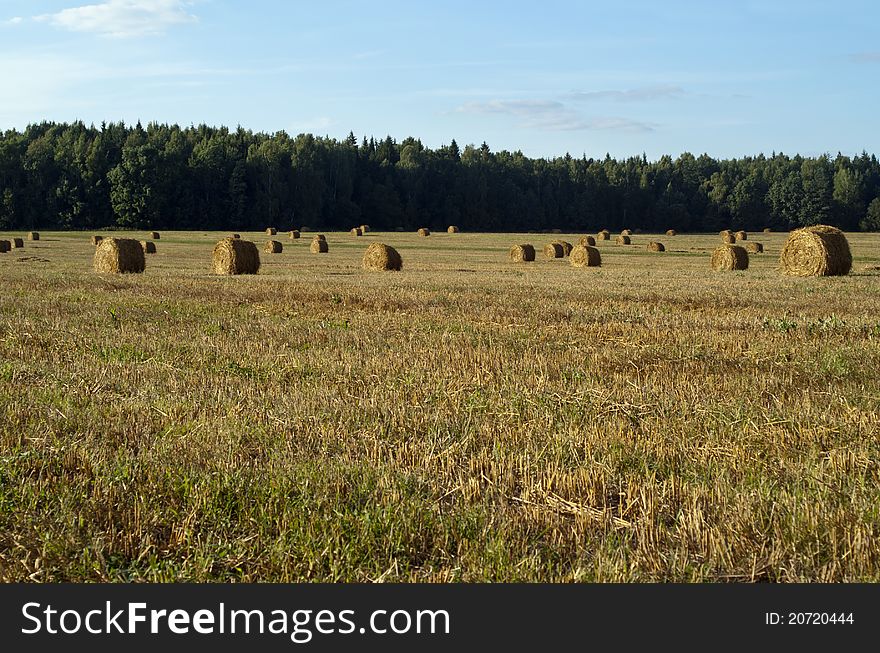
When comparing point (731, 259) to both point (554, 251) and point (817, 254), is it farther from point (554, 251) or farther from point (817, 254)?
point (554, 251)

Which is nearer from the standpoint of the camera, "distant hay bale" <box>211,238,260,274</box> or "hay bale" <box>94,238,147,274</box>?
"hay bale" <box>94,238,147,274</box>

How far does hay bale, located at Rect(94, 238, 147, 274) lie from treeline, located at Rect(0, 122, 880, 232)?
223 ft

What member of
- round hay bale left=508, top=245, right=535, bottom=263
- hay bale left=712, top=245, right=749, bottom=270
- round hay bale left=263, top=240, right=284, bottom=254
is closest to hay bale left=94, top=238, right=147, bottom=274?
round hay bale left=508, top=245, right=535, bottom=263

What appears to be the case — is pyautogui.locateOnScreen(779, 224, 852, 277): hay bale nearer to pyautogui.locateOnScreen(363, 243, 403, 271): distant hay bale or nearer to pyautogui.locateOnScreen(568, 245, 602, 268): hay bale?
pyautogui.locateOnScreen(568, 245, 602, 268): hay bale

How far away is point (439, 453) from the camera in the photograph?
20.0 feet

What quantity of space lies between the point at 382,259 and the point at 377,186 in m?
89.7

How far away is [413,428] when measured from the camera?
685cm

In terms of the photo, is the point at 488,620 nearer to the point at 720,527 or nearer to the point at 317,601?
the point at 317,601

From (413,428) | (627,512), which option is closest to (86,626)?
(627,512)

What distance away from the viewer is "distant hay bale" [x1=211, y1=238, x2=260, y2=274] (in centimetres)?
2773

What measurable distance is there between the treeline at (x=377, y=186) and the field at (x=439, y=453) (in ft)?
289

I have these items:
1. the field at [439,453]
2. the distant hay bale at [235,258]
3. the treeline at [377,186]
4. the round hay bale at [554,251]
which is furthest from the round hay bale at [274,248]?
the treeline at [377,186]

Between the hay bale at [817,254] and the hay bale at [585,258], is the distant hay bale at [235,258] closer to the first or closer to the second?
the hay bale at [585,258]

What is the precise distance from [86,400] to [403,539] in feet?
13.5
